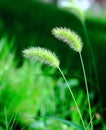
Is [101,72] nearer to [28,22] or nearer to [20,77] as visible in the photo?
[20,77]

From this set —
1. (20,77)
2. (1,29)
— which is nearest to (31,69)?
(20,77)

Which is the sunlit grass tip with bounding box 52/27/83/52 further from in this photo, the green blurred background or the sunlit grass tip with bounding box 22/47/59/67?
the green blurred background

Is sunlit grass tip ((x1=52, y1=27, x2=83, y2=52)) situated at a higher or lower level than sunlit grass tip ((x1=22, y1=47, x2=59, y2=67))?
higher

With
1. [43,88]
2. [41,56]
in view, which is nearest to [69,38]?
[41,56]

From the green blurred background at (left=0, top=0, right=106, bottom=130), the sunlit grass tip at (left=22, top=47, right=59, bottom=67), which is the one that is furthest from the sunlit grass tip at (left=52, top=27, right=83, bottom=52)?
the green blurred background at (left=0, top=0, right=106, bottom=130)

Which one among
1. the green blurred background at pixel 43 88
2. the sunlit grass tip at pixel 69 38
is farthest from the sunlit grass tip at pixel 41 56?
the green blurred background at pixel 43 88

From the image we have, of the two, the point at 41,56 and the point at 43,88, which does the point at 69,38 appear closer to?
the point at 41,56

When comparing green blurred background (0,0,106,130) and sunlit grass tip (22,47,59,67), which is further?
green blurred background (0,0,106,130)

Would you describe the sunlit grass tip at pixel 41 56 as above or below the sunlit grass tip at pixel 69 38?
below

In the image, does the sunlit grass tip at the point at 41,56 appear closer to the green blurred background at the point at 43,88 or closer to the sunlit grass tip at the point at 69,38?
the sunlit grass tip at the point at 69,38

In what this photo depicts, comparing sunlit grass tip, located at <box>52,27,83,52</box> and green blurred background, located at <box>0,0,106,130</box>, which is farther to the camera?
green blurred background, located at <box>0,0,106,130</box>

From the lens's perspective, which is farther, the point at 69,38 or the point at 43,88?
the point at 43,88
